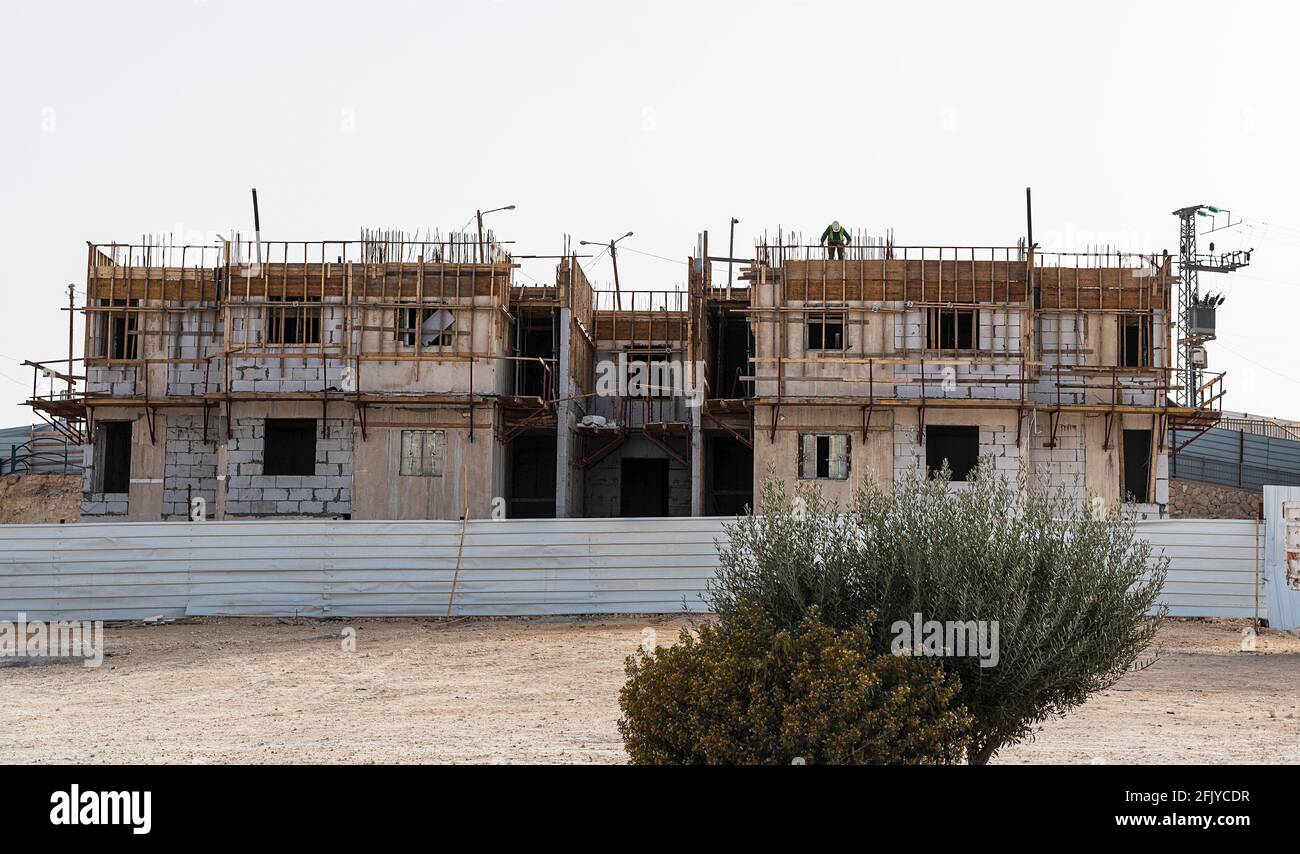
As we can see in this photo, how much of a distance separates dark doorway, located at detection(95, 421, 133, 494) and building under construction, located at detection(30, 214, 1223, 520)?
29 cm

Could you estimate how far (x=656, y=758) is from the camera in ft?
31.0

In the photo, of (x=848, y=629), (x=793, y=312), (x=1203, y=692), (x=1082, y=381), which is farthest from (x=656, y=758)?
(x=1082, y=381)

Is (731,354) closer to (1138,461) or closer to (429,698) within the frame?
(1138,461)

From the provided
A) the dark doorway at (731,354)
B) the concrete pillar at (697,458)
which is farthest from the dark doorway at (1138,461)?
the concrete pillar at (697,458)

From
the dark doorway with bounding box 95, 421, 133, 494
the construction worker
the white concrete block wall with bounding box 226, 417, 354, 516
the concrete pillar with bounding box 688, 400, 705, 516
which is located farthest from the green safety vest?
the dark doorway with bounding box 95, 421, 133, 494

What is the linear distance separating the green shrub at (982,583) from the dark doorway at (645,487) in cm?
2801

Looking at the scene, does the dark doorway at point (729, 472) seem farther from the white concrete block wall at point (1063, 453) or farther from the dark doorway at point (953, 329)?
the white concrete block wall at point (1063, 453)

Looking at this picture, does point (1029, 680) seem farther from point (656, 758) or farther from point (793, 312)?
point (793, 312)

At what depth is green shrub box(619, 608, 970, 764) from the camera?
29.5 ft

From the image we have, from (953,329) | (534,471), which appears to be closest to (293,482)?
(534,471)

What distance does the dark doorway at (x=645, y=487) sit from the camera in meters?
38.8

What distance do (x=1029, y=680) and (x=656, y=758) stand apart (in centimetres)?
282

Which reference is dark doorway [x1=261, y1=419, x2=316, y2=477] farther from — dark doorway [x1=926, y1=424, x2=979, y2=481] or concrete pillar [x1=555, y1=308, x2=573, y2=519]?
dark doorway [x1=926, y1=424, x2=979, y2=481]
